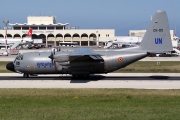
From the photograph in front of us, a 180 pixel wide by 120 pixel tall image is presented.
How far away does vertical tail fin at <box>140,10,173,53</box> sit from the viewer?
113 ft

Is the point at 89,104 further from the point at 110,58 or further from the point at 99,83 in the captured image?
the point at 110,58

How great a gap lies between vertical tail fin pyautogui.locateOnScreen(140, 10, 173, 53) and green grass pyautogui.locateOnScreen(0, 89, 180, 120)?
810 cm

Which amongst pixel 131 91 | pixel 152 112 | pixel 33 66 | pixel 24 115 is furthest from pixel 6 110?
pixel 33 66

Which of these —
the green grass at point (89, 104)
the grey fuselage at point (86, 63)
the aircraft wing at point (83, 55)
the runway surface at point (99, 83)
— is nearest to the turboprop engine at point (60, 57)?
the aircraft wing at point (83, 55)

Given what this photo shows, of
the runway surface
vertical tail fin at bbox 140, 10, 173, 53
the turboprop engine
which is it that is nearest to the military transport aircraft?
vertical tail fin at bbox 140, 10, 173, 53

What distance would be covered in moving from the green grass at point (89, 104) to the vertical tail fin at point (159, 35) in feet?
26.6

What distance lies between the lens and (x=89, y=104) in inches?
844

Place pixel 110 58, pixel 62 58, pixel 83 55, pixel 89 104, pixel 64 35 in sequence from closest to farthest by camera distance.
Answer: pixel 89 104, pixel 83 55, pixel 62 58, pixel 110 58, pixel 64 35

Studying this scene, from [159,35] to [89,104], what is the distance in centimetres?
1537

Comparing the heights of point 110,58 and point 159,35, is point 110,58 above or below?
below

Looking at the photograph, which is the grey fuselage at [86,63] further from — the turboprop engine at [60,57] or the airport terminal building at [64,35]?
the airport terminal building at [64,35]

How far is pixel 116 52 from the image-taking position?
35.0 m

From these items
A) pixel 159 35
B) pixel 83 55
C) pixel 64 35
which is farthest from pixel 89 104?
pixel 64 35

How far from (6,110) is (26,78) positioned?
58.4 feet
